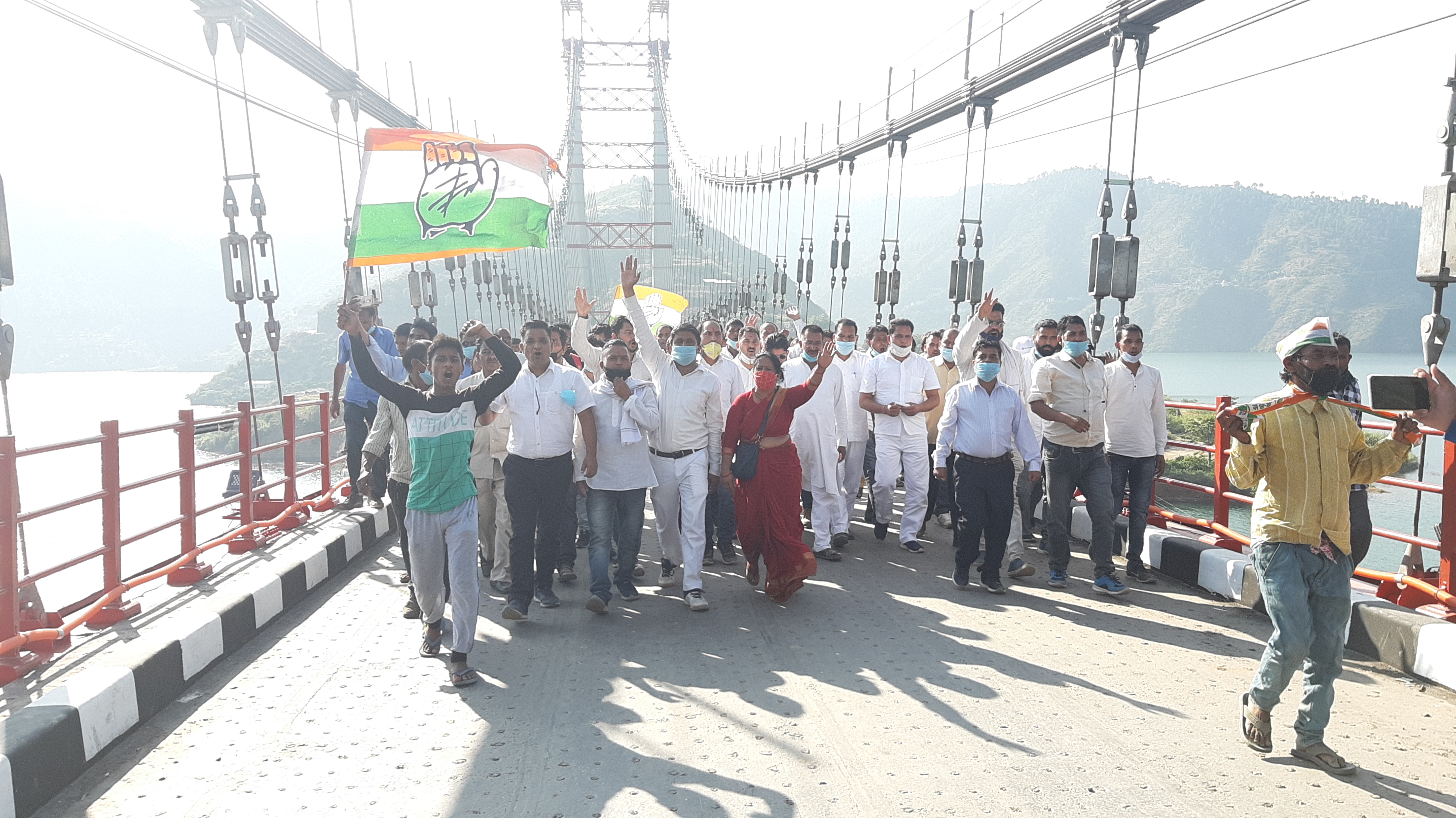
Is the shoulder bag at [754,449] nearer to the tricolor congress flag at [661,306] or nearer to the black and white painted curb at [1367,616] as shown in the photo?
the black and white painted curb at [1367,616]

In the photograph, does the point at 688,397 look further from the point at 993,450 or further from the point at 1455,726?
the point at 1455,726

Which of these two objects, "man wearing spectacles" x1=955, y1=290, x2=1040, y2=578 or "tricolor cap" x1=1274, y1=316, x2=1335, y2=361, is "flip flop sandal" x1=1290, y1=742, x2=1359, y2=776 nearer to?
"tricolor cap" x1=1274, y1=316, x2=1335, y2=361

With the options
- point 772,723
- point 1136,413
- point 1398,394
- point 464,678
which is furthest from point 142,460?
point 1398,394

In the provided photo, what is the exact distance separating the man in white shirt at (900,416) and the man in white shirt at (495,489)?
9.94ft

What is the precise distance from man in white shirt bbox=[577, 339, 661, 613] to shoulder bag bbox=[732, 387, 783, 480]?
56cm

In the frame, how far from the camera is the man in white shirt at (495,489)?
654cm

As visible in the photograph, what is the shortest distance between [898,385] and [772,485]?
94.4 inches

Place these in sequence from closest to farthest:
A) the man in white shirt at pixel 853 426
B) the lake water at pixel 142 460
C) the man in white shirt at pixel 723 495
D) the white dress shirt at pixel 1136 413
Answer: the white dress shirt at pixel 1136 413 < the man in white shirt at pixel 723 495 < the man in white shirt at pixel 853 426 < the lake water at pixel 142 460

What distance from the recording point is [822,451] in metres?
7.84

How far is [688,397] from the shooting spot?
6.37 m

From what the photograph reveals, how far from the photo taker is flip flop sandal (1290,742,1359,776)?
3.55 meters

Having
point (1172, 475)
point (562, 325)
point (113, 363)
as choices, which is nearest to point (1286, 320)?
point (1172, 475)

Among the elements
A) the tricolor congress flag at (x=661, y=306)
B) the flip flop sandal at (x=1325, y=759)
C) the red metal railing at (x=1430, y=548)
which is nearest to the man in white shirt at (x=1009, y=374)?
the red metal railing at (x=1430, y=548)

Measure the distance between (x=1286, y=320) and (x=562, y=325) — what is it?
424ft
